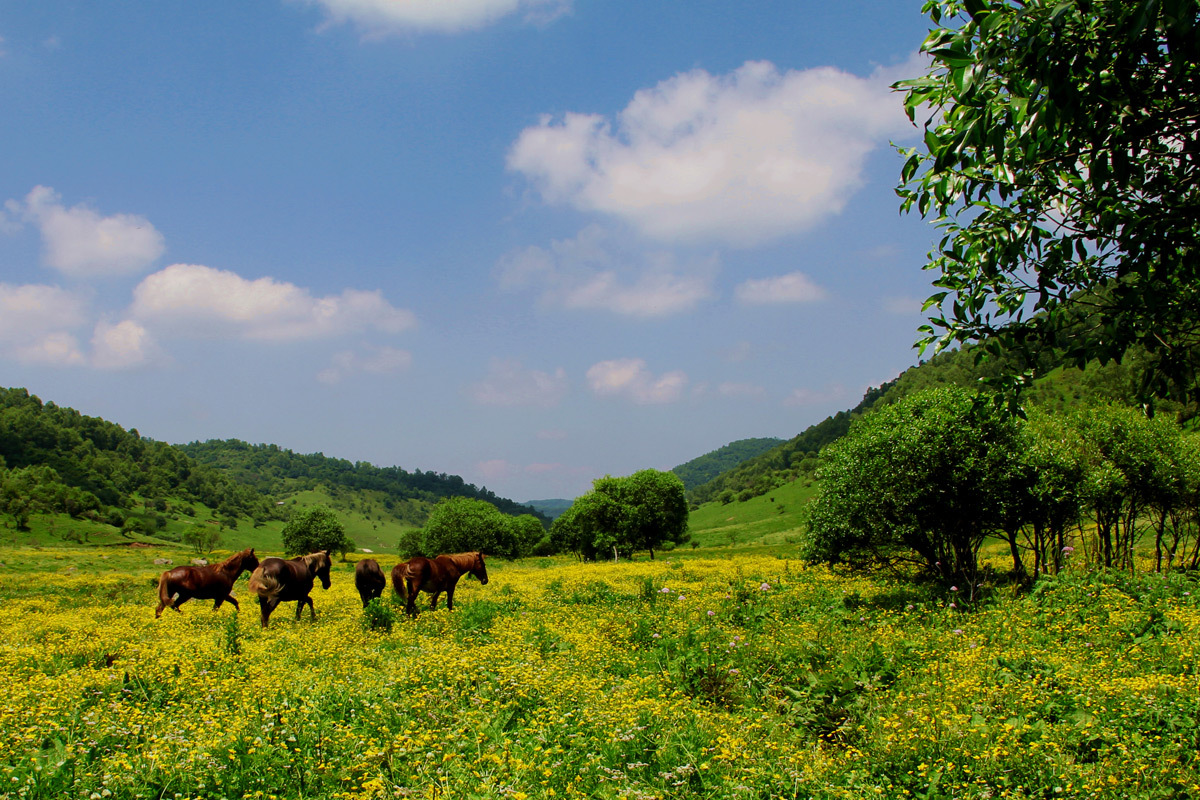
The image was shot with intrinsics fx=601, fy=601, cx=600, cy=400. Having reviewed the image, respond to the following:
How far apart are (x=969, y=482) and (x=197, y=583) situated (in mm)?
25899

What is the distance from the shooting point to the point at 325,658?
12453mm

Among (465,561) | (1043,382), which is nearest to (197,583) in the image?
(465,561)

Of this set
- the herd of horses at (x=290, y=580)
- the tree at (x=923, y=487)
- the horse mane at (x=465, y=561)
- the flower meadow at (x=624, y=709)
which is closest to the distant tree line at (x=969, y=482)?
the tree at (x=923, y=487)

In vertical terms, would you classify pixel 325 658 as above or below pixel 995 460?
below

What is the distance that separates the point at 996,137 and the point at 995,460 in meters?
19.3

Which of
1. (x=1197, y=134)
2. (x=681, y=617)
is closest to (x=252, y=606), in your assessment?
(x=681, y=617)

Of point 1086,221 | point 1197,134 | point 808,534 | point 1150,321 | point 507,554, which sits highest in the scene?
point 1197,134

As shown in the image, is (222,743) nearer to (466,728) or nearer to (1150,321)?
(466,728)

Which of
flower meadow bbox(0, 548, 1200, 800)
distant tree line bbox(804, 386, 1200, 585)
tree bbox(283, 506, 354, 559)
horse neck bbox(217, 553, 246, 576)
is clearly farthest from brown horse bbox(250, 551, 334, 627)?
tree bbox(283, 506, 354, 559)

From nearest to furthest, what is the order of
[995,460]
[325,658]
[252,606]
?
[325,658] → [995,460] → [252,606]

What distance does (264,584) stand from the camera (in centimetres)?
1831

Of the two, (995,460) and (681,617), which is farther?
(995,460)

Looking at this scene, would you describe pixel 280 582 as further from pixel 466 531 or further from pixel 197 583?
pixel 466 531

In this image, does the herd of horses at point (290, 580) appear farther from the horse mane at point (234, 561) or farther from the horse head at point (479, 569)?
the horse head at point (479, 569)
